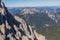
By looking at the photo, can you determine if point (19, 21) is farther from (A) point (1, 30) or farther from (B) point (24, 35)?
(A) point (1, 30)

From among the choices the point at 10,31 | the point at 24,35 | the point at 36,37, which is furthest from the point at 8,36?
the point at 36,37

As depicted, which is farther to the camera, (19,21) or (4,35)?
(19,21)

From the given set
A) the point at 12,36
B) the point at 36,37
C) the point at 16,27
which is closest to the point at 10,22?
the point at 16,27

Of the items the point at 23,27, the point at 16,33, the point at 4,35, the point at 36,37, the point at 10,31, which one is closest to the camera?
the point at 4,35

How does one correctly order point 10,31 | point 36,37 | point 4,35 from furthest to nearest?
point 36,37 < point 10,31 < point 4,35

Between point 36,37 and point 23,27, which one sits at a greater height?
point 23,27

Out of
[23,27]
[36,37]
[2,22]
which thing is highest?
[2,22]

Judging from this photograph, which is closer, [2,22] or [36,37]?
[2,22]

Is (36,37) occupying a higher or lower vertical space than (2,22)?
lower

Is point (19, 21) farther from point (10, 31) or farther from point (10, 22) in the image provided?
point (10, 31)
